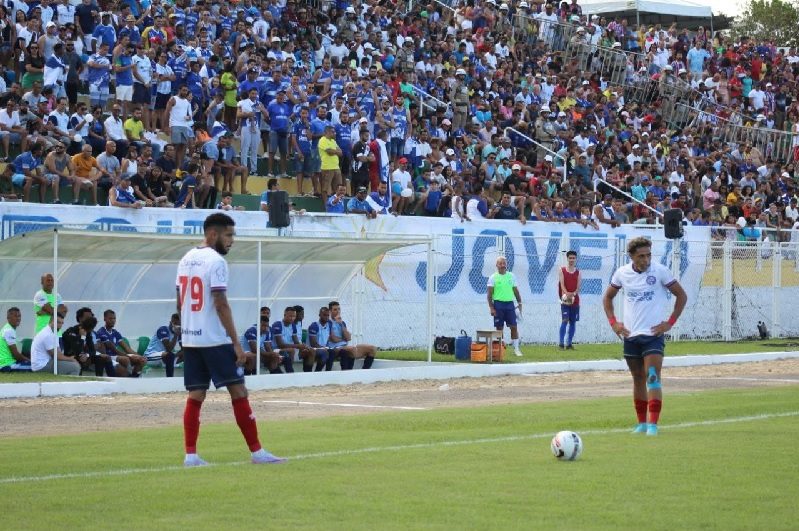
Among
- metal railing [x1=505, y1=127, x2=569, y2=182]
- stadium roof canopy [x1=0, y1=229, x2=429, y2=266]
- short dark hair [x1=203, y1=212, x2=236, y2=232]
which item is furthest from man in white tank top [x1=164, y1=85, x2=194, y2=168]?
short dark hair [x1=203, y1=212, x2=236, y2=232]

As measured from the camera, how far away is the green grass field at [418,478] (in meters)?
8.65

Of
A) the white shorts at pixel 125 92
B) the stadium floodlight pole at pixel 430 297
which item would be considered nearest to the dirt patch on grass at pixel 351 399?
the stadium floodlight pole at pixel 430 297

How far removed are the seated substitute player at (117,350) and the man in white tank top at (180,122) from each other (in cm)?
565

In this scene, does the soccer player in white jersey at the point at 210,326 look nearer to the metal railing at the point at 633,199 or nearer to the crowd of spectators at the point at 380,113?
the crowd of spectators at the point at 380,113

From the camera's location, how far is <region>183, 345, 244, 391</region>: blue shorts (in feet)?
36.0

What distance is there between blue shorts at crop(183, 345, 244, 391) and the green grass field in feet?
2.36

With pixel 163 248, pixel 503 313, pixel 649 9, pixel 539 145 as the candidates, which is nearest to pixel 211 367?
pixel 163 248

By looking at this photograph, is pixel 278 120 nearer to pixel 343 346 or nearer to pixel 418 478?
pixel 343 346

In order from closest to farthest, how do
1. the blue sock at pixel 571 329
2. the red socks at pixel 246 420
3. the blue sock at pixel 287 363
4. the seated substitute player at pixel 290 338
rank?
the red socks at pixel 246 420 → the blue sock at pixel 287 363 → the seated substitute player at pixel 290 338 → the blue sock at pixel 571 329

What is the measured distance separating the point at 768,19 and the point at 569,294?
191ft

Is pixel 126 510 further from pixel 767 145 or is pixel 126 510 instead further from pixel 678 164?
pixel 767 145

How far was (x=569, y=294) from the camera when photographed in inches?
1126

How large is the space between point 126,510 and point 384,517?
1.73 meters

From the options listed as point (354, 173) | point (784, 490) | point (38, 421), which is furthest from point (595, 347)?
point (784, 490)
